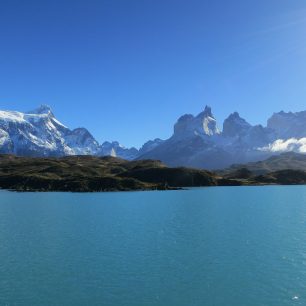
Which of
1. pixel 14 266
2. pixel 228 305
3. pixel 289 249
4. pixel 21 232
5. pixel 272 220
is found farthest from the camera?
pixel 272 220

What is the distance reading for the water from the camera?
4231cm

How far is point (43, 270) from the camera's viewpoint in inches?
2064

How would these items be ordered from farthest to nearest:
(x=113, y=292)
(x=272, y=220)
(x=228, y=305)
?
(x=272, y=220)
(x=113, y=292)
(x=228, y=305)

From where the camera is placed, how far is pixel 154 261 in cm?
5603

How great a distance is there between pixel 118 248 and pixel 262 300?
28.3 m

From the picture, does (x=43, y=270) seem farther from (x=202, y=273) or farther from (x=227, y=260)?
(x=227, y=260)

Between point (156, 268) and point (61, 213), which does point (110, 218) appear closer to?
point (61, 213)

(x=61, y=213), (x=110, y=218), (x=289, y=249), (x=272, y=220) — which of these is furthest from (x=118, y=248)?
(x=61, y=213)

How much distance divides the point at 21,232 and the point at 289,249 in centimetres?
4805

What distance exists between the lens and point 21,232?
80.9 m

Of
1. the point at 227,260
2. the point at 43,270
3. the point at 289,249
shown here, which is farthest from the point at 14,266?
the point at 289,249

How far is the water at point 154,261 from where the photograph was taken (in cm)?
4231

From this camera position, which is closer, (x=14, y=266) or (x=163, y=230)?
(x=14, y=266)

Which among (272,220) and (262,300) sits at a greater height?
(272,220)
